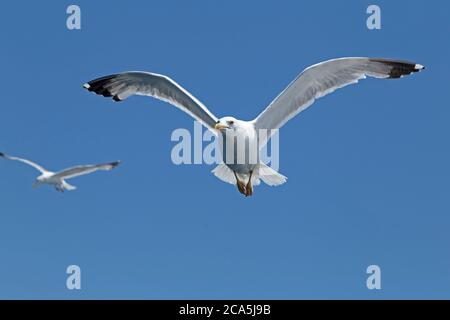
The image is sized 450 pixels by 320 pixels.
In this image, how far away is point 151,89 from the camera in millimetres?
8875

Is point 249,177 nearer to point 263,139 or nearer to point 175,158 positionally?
point 263,139

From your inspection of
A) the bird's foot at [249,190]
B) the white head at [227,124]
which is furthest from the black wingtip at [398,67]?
the bird's foot at [249,190]

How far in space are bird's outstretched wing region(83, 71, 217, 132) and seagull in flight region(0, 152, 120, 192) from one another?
127 cm

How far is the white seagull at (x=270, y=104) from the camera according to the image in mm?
8109

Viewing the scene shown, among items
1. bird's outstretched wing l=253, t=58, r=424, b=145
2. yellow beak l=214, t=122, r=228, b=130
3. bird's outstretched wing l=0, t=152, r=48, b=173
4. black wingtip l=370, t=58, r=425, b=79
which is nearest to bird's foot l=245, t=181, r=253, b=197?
bird's outstretched wing l=253, t=58, r=424, b=145

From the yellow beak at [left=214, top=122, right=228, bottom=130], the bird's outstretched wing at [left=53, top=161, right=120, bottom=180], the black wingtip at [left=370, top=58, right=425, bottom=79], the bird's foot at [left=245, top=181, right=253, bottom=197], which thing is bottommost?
the bird's foot at [left=245, top=181, right=253, bottom=197]

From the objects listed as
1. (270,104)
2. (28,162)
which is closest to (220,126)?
(270,104)

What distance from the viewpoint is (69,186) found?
10.5 metres

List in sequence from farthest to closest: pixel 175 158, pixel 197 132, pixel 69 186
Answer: pixel 69 186, pixel 197 132, pixel 175 158

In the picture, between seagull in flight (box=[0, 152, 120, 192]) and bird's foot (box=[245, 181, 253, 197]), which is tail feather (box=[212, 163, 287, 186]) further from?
seagull in flight (box=[0, 152, 120, 192])

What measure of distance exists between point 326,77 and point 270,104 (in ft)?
2.12

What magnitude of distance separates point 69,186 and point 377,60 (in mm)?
4617

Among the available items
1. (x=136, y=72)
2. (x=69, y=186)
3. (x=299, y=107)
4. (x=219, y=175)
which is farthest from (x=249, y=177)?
(x=69, y=186)

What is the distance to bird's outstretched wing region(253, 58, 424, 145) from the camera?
8.06m
